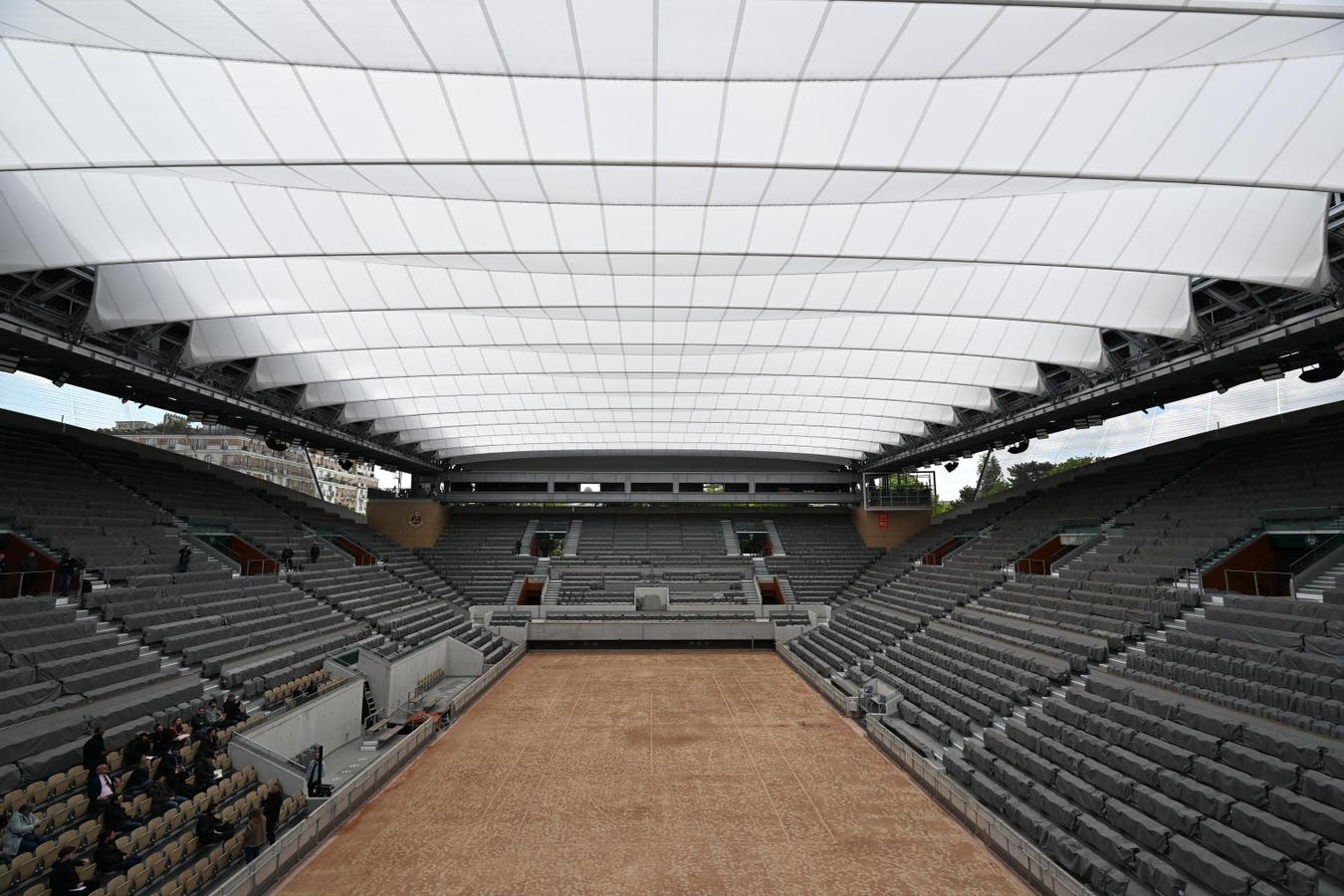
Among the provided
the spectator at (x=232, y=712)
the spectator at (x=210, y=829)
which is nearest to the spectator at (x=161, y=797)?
the spectator at (x=210, y=829)

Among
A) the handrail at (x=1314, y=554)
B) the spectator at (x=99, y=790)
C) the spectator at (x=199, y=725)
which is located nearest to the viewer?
the spectator at (x=99, y=790)

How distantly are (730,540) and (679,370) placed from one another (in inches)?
928

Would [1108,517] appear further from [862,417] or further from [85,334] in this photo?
[85,334]

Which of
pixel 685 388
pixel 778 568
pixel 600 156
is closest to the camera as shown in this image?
pixel 600 156

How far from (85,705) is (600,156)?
14.2 m

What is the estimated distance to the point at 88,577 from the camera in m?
17.4

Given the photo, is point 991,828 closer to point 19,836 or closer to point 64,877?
point 64,877

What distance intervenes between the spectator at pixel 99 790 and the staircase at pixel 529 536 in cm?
3492

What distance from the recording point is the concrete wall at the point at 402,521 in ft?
151

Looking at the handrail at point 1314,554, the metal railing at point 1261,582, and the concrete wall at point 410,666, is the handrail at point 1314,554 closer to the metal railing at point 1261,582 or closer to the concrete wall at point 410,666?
the metal railing at point 1261,582

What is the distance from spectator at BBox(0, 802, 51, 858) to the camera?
8.87 metres

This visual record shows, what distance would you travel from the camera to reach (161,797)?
10.9 meters

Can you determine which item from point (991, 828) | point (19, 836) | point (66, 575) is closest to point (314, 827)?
point (19, 836)

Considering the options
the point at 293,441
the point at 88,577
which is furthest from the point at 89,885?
the point at 293,441
